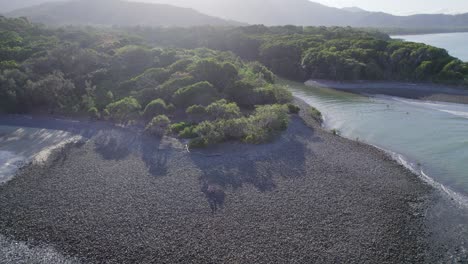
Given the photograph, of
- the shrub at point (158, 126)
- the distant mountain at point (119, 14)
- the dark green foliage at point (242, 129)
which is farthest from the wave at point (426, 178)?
the distant mountain at point (119, 14)

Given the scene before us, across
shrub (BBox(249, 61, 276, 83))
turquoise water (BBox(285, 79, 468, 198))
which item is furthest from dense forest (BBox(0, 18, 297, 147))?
turquoise water (BBox(285, 79, 468, 198))

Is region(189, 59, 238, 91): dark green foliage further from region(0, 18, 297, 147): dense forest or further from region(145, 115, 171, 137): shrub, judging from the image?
region(145, 115, 171, 137): shrub

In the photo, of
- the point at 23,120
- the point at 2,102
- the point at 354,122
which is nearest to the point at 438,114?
the point at 354,122

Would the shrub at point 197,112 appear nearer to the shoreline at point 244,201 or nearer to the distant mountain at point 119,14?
the shoreline at point 244,201

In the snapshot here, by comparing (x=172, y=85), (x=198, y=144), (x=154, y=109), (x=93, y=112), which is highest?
(x=172, y=85)

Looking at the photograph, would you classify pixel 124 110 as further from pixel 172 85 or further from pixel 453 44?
pixel 453 44

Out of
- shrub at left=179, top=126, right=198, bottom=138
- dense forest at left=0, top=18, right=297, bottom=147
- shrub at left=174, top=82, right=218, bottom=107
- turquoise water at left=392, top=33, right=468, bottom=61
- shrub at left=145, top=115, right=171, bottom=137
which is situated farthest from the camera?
turquoise water at left=392, top=33, right=468, bottom=61

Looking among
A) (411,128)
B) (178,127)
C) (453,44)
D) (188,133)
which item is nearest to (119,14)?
(453,44)
